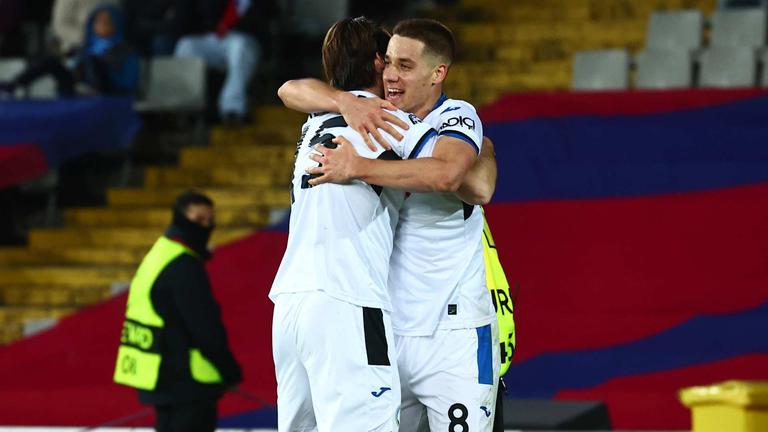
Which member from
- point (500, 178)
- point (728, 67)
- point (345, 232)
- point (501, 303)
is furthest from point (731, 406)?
point (728, 67)

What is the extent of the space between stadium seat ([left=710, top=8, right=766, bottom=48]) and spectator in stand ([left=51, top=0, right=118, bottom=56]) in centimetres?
526

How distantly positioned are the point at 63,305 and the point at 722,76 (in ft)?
17.5

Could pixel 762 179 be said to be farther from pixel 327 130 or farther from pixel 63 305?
pixel 327 130

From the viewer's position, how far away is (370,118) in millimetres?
4500

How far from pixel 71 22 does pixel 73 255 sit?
2586mm

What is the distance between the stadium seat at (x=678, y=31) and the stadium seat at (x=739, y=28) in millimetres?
167

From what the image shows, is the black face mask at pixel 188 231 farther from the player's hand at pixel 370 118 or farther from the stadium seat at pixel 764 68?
the stadium seat at pixel 764 68

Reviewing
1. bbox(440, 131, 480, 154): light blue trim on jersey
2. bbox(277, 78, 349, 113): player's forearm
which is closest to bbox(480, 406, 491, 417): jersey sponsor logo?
bbox(440, 131, 480, 154): light blue trim on jersey

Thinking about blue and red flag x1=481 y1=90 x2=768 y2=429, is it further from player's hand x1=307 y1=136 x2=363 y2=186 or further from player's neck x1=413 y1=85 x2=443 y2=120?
Result: player's hand x1=307 y1=136 x2=363 y2=186

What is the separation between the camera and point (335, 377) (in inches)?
173

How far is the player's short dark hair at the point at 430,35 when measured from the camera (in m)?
4.70

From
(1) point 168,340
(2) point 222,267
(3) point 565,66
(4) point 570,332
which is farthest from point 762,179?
(1) point 168,340

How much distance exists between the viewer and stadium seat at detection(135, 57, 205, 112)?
1238 centimetres

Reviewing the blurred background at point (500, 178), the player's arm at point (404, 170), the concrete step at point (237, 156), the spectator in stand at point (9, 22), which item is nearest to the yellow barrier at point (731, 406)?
the player's arm at point (404, 170)
